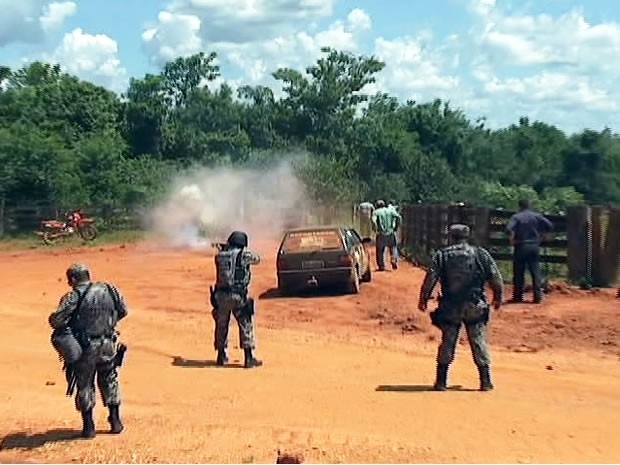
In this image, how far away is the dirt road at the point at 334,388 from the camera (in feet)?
29.7

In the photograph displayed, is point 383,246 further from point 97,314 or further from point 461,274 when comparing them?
A: point 97,314

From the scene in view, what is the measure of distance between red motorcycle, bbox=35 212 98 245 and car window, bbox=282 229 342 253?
2291 cm

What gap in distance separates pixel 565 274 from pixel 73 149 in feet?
130

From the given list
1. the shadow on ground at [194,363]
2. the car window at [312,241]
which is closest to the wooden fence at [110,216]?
the car window at [312,241]

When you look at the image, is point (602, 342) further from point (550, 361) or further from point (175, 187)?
point (175, 187)

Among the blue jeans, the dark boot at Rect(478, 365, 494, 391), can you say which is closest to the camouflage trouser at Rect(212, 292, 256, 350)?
the dark boot at Rect(478, 365, 494, 391)

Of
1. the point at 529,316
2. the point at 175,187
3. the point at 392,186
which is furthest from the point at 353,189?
the point at 529,316

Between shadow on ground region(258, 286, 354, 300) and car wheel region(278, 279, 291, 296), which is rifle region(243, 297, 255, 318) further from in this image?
car wheel region(278, 279, 291, 296)

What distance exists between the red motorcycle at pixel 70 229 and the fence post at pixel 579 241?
2698 centimetres

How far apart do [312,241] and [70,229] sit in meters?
24.0

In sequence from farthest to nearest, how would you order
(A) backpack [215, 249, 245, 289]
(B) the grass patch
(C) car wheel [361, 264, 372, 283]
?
(B) the grass patch, (C) car wheel [361, 264, 372, 283], (A) backpack [215, 249, 245, 289]

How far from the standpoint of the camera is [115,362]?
9805 millimetres

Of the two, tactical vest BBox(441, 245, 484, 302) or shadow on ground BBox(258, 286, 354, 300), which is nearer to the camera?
tactical vest BBox(441, 245, 484, 302)

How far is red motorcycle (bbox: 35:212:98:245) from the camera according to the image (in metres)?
43.1
